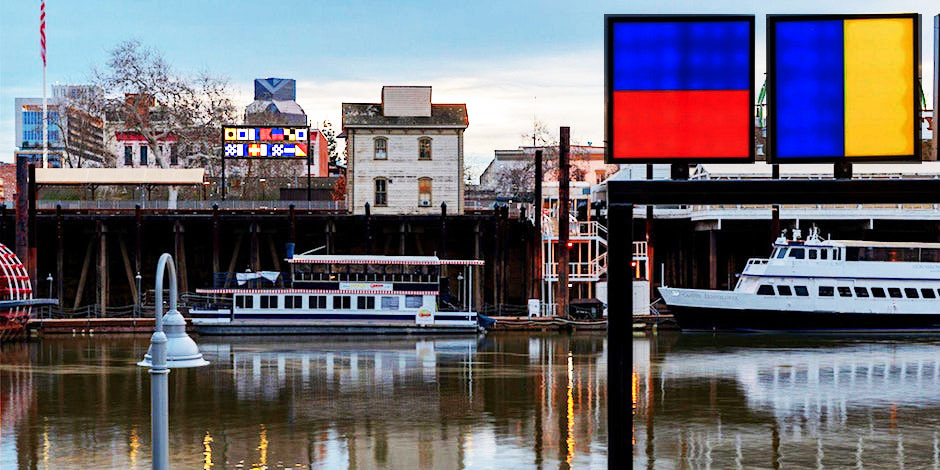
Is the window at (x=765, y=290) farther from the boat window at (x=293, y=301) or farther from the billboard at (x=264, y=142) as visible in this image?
the billboard at (x=264, y=142)

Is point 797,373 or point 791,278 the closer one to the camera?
point 797,373

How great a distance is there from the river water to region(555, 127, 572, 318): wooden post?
5.70 meters

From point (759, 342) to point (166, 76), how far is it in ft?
151

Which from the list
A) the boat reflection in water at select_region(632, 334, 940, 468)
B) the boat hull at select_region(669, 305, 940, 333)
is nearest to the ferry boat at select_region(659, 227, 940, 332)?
the boat hull at select_region(669, 305, 940, 333)

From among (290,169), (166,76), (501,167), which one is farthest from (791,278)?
(501,167)

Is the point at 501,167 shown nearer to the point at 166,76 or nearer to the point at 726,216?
the point at 166,76

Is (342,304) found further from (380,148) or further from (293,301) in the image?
(380,148)

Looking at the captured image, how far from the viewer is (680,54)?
1057cm

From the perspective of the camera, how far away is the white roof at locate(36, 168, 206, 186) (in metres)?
66.2

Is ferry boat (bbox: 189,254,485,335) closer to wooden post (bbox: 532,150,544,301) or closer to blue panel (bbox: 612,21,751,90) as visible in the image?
wooden post (bbox: 532,150,544,301)

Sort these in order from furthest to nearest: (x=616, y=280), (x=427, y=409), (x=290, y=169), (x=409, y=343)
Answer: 1. (x=290, y=169)
2. (x=409, y=343)
3. (x=427, y=409)
4. (x=616, y=280)

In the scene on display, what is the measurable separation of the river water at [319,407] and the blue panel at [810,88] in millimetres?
14648

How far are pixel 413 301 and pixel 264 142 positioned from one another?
60.5ft

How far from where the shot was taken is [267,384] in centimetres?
3688
